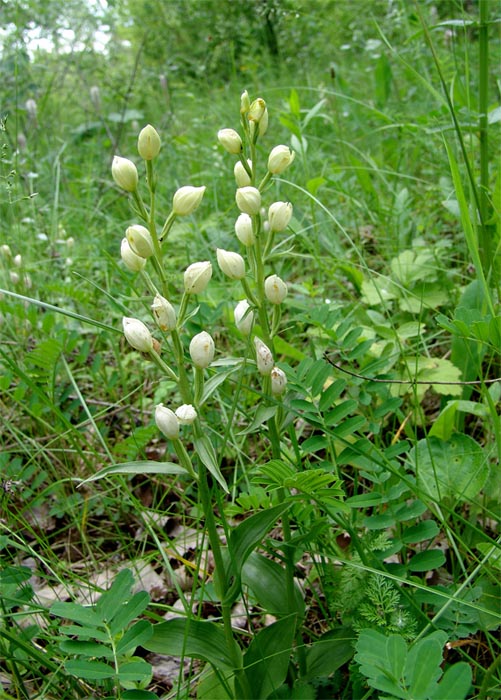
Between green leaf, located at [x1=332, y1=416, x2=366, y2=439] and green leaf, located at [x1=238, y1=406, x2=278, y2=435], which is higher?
green leaf, located at [x1=238, y1=406, x2=278, y2=435]

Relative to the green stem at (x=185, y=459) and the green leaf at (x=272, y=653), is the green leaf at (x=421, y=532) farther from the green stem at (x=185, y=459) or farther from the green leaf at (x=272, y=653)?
the green stem at (x=185, y=459)

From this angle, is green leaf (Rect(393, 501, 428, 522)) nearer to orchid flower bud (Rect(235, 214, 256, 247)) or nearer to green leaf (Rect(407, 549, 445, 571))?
green leaf (Rect(407, 549, 445, 571))

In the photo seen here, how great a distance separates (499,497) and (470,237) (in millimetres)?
478

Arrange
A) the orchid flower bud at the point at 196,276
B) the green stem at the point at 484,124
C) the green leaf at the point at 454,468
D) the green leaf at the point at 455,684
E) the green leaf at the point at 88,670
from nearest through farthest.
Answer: the green leaf at the point at 455,684, the green leaf at the point at 88,670, the orchid flower bud at the point at 196,276, the green leaf at the point at 454,468, the green stem at the point at 484,124

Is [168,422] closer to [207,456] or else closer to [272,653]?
[207,456]

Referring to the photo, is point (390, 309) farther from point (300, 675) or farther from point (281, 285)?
point (300, 675)

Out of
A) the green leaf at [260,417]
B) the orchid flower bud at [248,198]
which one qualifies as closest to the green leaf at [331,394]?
the green leaf at [260,417]

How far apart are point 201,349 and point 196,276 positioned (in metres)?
0.12

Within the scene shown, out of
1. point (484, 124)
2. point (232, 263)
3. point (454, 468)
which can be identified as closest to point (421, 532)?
point (454, 468)

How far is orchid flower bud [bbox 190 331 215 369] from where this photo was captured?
0.95 m

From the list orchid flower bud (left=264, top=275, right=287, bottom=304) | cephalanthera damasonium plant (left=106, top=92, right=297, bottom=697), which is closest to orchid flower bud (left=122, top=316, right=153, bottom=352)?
cephalanthera damasonium plant (left=106, top=92, right=297, bottom=697)

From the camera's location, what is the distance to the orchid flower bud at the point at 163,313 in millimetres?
916

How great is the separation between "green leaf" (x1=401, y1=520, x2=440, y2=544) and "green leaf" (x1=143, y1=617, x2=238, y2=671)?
333 mm

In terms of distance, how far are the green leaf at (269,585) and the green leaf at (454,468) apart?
298 mm
